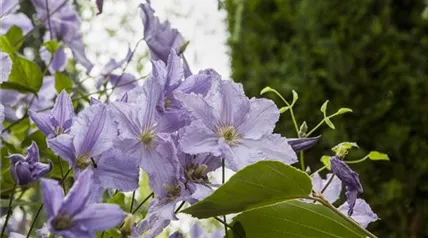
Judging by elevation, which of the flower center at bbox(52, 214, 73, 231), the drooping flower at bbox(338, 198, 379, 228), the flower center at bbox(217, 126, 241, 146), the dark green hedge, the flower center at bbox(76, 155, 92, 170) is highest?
the flower center at bbox(217, 126, 241, 146)

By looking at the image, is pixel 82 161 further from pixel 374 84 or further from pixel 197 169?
pixel 374 84

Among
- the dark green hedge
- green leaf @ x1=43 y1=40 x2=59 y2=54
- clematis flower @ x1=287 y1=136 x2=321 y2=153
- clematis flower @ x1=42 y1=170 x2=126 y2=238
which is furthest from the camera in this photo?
the dark green hedge

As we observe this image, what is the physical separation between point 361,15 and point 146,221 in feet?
5.81

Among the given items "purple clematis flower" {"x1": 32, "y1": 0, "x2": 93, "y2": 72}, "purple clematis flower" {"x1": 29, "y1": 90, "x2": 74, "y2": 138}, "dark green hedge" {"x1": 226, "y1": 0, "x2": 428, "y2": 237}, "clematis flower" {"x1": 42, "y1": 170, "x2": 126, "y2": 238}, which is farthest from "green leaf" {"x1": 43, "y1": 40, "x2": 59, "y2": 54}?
"dark green hedge" {"x1": 226, "y1": 0, "x2": 428, "y2": 237}

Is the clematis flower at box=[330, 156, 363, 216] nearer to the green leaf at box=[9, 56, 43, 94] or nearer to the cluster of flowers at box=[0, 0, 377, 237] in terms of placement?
the cluster of flowers at box=[0, 0, 377, 237]

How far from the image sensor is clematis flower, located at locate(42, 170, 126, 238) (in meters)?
0.29

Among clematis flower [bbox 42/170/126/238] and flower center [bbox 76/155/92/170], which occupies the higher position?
clematis flower [bbox 42/170/126/238]

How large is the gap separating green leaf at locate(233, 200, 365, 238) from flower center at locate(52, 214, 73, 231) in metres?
0.12

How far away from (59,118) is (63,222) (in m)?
0.11

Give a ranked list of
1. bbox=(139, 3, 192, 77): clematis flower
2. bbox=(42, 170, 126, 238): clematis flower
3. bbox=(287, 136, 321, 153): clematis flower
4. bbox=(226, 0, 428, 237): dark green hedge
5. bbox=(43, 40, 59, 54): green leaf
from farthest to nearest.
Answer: bbox=(226, 0, 428, 237): dark green hedge, bbox=(43, 40, 59, 54): green leaf, bbox=(139, 3, 192, 77): clematis flower, bbox=(287, 136, 321, 153): clematis flower, bbox=(42, 170, 126, 238): clematis flower

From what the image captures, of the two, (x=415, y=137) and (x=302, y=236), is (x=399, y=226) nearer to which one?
(x=415, y=137)

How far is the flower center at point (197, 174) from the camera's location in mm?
378

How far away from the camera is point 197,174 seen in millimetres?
380

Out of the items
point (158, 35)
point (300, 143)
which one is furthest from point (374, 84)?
point (300, 143)
